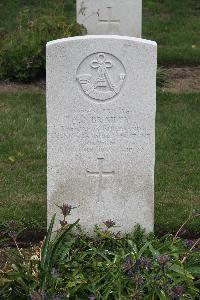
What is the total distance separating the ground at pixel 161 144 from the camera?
252 inches

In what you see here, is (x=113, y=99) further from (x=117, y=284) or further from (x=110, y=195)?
(x=117, y=284)

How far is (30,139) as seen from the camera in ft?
26.6

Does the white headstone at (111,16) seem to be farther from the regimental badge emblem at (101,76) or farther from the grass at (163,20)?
the regimental badge emblem at (101,76)

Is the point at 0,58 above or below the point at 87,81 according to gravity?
below

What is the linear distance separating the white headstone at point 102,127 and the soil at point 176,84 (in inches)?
177

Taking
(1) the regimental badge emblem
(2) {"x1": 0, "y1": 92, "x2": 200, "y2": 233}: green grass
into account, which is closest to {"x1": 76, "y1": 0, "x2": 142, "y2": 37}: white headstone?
(2) {"x1": 0, "y1": 92, "x2": 200, "y2": 233}: green grass

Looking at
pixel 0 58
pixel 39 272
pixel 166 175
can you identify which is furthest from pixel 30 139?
pixel 39 272

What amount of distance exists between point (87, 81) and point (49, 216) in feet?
3.06

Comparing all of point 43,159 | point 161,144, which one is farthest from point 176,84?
point 43,159

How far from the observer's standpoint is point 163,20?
46.1 feet

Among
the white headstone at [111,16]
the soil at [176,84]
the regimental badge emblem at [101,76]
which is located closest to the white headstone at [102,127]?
the regimental badge emblem at [101,76]

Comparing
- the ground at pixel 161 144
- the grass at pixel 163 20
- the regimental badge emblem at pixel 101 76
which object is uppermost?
the regimental badge emblem at pixel 101 76

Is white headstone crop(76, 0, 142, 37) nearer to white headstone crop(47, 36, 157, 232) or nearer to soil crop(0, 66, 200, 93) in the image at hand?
soil crop(0, 66, 200, 93)

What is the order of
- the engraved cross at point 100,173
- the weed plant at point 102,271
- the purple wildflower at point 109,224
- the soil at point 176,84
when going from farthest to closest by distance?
the soil at point 176,84 → the engraved cross at point 100,173 → the purple wildflower at point 109,224 → the weed plant at point 102,271
